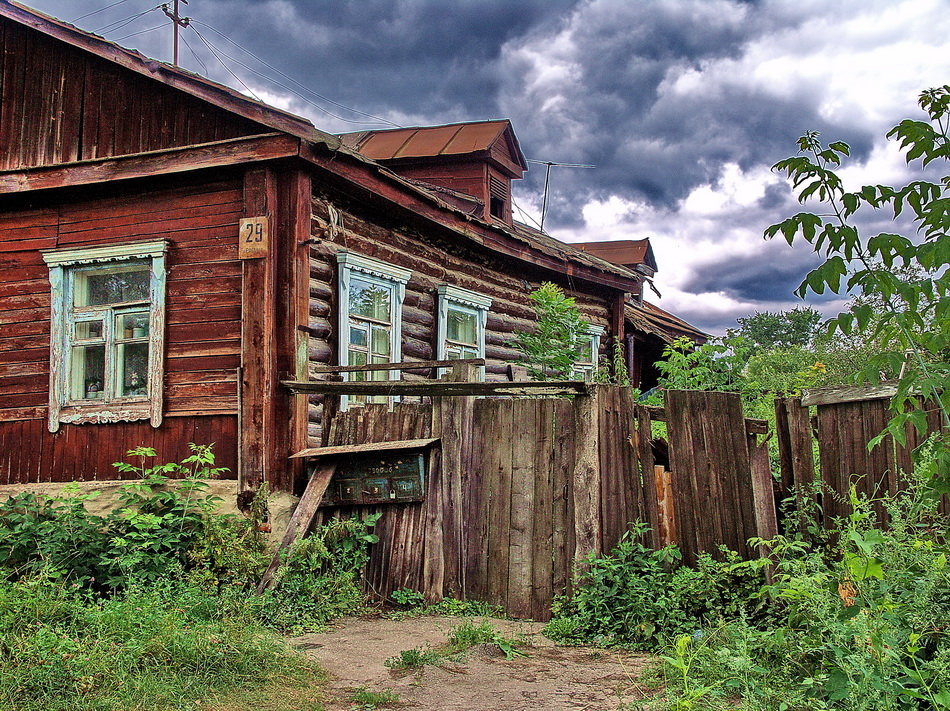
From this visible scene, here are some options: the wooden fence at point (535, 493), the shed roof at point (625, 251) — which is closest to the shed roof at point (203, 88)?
the wooden fence at point (535, 493)

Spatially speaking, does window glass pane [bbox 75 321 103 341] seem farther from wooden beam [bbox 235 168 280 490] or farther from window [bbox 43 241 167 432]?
wooden beam [bbox 235 168 280 490]

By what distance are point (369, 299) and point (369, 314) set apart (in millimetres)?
164

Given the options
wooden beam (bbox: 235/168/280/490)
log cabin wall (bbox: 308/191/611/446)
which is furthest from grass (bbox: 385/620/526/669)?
log cabin wall (bbox: 308/191/611/446)

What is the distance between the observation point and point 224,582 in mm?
7121

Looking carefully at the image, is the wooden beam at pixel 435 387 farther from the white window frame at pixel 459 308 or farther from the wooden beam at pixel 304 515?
the white window frame at pixel 459 308

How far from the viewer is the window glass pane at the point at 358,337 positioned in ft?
30.0

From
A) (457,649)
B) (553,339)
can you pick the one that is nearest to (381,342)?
(553,339)

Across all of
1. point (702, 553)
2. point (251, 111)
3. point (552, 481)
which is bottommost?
point (702, 553)

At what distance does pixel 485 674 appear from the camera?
5.05 meters

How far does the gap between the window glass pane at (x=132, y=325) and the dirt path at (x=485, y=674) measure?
3.94m

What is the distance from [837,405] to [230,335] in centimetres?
526

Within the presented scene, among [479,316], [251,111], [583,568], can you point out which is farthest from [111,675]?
[479,316]

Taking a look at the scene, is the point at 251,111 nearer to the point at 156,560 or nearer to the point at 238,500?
the point at 238,500

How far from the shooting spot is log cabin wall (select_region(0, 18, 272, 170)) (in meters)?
8.55
